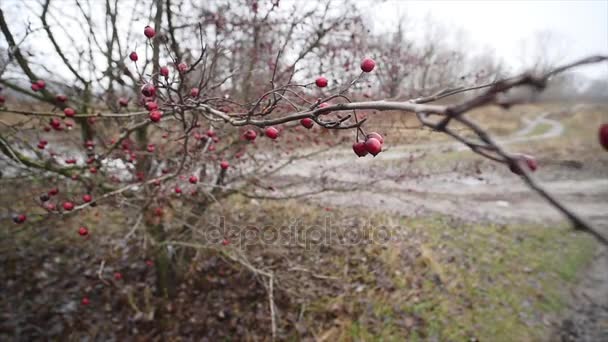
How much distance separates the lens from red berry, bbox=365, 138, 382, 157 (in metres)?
0.86

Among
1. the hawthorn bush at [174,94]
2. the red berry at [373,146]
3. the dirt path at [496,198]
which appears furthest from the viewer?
the dirt path at [496,198]

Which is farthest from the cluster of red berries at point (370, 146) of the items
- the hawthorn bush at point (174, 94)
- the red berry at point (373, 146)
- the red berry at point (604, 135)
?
the hawthorn bush at point (174, 94)

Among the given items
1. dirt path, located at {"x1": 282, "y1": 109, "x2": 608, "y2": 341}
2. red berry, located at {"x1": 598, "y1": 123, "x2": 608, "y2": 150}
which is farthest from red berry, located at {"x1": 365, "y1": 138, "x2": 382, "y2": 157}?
dirt path, located at {"x1": 282, "y1": 109, "x2": 608, "y2": 341}

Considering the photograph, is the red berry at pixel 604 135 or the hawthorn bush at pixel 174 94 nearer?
the red berry at pixel 604 135

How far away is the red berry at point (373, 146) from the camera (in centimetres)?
86

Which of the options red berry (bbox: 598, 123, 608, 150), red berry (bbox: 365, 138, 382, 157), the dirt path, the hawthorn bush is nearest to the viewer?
red berry (bbox: 598, 123, 608, 150)

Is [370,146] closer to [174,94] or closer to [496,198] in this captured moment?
[174,94]

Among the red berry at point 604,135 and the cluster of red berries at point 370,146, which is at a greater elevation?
the cluster of red berries at point 370,146

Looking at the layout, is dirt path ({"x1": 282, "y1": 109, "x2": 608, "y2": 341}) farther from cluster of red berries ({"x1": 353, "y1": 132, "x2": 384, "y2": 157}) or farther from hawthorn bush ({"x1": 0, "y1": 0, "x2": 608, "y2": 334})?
cluster of red berries ({"x1": 353, "y1": 132, "x2": 384, "y2": 157})

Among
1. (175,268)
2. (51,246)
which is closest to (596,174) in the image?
(175,268)

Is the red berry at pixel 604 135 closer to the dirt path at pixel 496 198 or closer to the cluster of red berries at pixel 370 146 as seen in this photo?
the cluster of red berries at pixel 370 146

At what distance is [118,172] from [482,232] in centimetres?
643

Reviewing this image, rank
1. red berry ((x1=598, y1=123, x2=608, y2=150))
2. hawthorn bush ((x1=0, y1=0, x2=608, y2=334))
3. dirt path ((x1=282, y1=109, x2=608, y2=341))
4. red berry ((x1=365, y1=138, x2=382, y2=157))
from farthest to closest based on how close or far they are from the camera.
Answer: dirt path ((x1=282, y1=109, x2=608, y2=341)), hawthorn bush ((x1=0, y1=0, x2=608, y2=334)), red berry ((x1=365, y1=138, x2=382, y2=157)), red berry ((x1=598, y1=123, x2=608, y2=150))

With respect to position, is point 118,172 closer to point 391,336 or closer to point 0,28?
point 0,28
